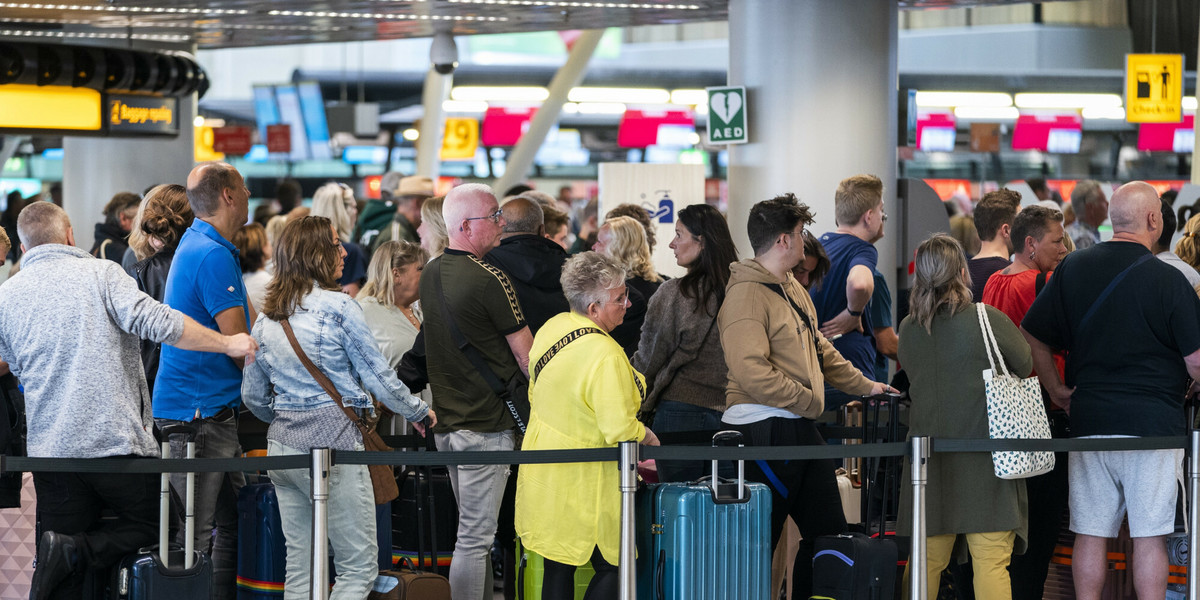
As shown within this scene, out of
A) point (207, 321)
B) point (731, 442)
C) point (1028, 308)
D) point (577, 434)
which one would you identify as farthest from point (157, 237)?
point (1028, 308)

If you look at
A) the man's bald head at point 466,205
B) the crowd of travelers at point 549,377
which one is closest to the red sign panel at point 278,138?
the crowd of travelers at point 549,377


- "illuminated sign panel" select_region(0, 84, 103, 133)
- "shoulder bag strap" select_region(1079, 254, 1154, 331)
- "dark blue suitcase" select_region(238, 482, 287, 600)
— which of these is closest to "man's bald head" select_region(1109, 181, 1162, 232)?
"shoulder bag strap" select_region(1079, 254, 1154, 331)

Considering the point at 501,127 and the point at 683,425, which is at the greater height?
the point at 501,127

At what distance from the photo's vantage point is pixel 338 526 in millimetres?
4773

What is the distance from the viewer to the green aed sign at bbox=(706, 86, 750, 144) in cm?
850

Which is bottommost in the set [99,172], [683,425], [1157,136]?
[683,425]

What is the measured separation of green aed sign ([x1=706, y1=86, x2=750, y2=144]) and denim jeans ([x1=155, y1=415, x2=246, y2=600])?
418 centimetres

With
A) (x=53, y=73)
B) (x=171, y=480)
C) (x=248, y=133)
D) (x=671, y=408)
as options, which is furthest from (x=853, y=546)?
(x=248, y=133)

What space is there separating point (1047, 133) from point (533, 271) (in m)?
17.5

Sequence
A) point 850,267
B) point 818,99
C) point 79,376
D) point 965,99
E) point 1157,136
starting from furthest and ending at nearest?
1. point 965,99
2. point 1157,136
3. point 818,99
4. point 850,267
5. point 79,376

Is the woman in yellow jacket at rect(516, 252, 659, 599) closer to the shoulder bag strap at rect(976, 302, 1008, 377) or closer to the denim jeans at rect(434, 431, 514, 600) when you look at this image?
the denim jeans at rect(434, 431, 514, 600)

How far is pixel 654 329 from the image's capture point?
5.60 metres

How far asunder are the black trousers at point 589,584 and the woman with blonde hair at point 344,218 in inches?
154

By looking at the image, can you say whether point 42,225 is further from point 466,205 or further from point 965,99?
point 965,99
